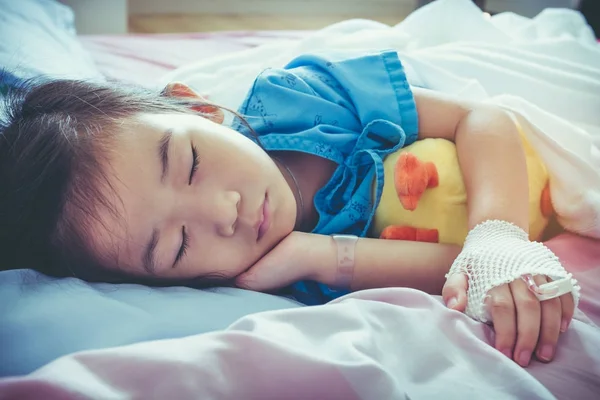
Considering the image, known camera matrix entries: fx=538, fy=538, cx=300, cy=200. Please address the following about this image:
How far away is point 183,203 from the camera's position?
0.72 metres

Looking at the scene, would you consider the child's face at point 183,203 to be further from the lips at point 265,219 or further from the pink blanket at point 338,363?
the pink blanket at point 338,363

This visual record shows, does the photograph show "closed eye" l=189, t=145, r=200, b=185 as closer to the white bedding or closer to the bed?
the bed

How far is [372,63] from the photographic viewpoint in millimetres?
968

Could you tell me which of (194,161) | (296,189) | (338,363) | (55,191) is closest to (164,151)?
(194,161)

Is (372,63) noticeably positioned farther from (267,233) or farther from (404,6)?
(404,6)

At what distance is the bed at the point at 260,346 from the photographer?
1.44 ft

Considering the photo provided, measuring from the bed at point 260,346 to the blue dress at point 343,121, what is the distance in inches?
9.7

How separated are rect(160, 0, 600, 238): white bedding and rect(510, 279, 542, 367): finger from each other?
27cm

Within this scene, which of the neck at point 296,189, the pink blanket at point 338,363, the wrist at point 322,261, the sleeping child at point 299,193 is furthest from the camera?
the neck at point 296,189

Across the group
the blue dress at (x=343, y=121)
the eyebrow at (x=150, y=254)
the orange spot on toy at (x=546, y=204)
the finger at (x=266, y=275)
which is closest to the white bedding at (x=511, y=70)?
the orange spot on toy at (x=546, y=204)

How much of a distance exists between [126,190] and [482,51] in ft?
2.88

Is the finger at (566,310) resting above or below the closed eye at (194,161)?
below

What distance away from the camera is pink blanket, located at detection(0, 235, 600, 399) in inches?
17.0

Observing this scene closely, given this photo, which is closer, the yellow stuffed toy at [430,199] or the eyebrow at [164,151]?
the eyebrow at [164,151]
